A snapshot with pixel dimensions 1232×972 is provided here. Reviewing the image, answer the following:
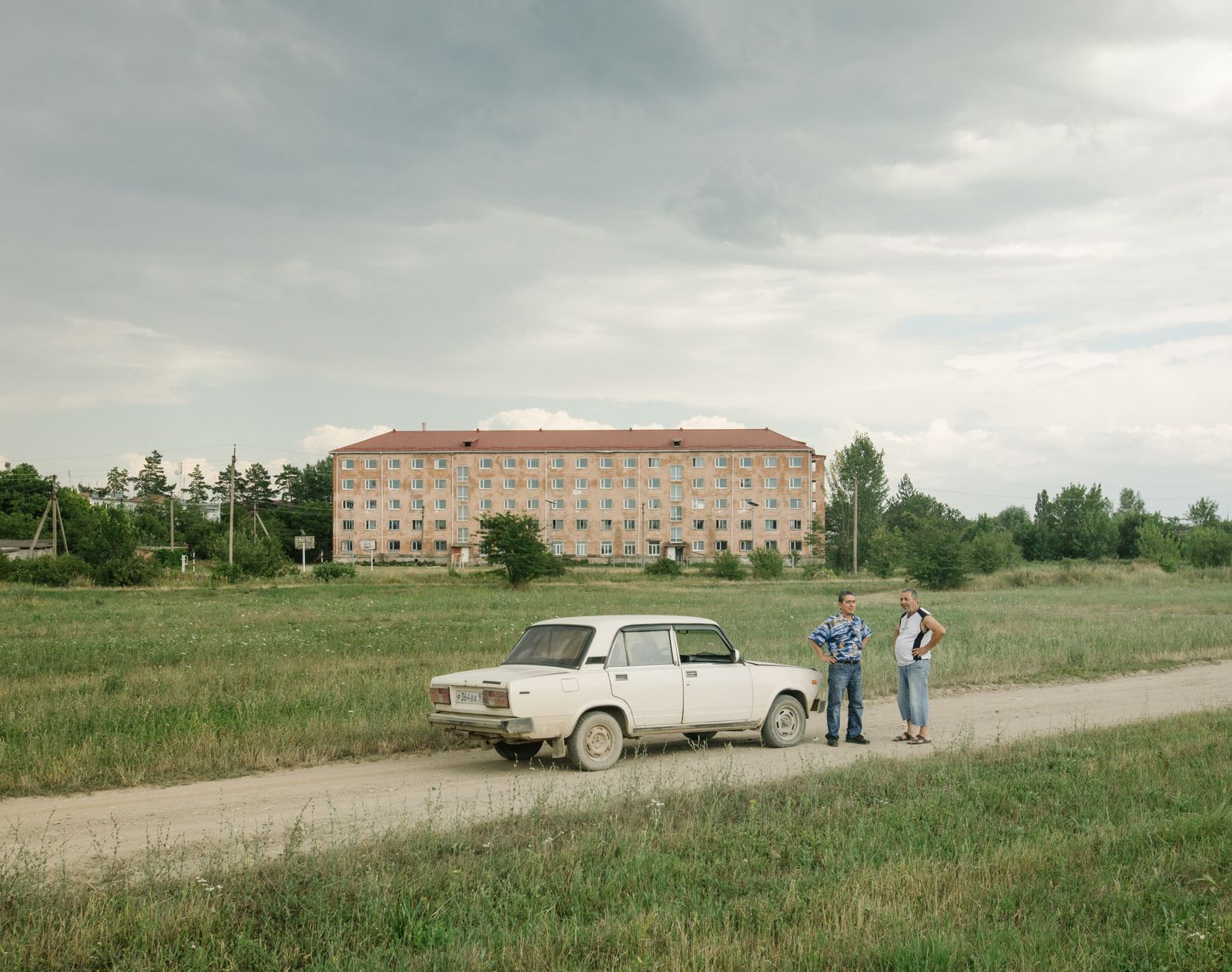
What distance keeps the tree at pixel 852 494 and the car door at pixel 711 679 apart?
101768 millimetres

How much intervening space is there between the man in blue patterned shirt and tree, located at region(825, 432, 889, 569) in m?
101

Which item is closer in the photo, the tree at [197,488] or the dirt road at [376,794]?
the dirt road at [376,794]

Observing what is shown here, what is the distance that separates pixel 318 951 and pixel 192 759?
666 centimetres

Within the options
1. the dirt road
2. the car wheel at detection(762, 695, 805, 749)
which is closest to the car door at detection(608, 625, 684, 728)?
the dirt road

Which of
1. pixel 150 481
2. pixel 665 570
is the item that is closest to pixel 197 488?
pixel 150 481

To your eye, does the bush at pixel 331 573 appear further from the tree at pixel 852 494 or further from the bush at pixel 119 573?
the tree at pixel 852 494

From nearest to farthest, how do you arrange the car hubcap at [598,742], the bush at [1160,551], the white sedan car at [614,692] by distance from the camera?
the white sedan car at [614,692] → the car hubcap at [598,742] → the bush at [1160,551]

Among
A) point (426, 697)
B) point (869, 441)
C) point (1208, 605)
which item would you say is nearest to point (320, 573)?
point (1208, 605)

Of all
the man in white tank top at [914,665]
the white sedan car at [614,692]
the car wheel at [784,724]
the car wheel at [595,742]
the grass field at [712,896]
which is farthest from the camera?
the man in white tank top at [914,665]

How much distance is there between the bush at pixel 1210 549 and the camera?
8000cm

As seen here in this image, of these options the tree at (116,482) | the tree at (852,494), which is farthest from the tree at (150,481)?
the tree at (852,494)

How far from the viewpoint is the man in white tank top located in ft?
44.7

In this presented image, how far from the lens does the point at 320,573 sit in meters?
66.6

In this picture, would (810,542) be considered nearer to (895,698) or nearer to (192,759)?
(895,698)
